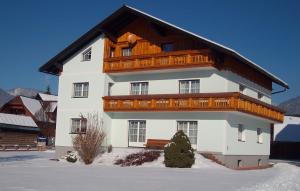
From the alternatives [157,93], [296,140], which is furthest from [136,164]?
[296,140]

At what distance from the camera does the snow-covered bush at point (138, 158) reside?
918 inches

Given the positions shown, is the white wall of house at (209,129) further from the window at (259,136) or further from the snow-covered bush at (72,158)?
the snow-covered bush at (72,158)

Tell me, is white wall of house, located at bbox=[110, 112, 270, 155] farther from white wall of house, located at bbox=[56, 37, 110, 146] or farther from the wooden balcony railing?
the wooden balcony railing

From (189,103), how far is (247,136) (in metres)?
5.62

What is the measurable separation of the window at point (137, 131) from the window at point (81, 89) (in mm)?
3870

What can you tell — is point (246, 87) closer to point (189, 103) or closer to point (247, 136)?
point (247, 136)

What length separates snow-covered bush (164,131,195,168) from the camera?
72.0 feet

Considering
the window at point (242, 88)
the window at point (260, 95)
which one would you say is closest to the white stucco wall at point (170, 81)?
the window at point (242, 88)

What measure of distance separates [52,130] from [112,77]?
31.4 meters

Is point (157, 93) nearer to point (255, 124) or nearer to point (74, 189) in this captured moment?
point (255, 124)

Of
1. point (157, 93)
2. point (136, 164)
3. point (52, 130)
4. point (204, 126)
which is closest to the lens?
point (136, 164)

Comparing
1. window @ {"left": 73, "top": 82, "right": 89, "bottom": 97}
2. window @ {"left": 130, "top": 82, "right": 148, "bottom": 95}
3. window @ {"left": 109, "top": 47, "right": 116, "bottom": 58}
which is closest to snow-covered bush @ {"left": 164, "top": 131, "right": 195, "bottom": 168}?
window @ {"left": 130, "top": 82, "right": 148, "bottom": 95}

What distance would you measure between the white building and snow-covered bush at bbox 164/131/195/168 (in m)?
2.87

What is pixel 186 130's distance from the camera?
1016 inches
